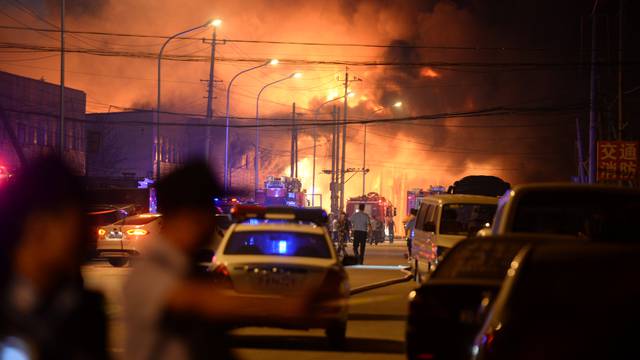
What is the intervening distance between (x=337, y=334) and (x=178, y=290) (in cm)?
929

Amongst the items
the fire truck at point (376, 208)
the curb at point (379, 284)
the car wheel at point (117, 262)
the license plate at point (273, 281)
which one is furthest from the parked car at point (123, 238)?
the fire truck at point (376, 208)

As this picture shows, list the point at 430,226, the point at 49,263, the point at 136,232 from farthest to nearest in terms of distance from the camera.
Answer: the point at 136,232 < the point at 430,226 < the point at 49,263

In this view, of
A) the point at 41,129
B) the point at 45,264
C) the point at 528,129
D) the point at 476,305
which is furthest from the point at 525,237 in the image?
the point at 528,129

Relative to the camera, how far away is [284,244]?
45.2 feet

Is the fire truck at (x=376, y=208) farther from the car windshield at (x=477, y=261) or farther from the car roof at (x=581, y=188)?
the car windshield at (x=477, y=261)

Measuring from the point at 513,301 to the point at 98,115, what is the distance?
77344 mm

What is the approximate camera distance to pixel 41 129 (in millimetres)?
69000

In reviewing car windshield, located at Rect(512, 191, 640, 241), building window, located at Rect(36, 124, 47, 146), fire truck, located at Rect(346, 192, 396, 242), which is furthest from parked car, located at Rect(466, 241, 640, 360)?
building window, located at Rect(36, 124, 47, 146)

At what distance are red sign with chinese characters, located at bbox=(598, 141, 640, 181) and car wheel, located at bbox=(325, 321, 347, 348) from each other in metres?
20.1

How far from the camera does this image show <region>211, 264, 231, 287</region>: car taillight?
41.8 feet

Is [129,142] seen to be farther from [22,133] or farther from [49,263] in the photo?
[49,263]

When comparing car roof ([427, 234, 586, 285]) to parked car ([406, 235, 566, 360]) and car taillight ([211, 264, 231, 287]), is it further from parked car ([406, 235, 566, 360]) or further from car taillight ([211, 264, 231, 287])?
car taillight ([211, 264, 231, 287])

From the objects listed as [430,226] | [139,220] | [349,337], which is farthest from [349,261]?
[139,220]

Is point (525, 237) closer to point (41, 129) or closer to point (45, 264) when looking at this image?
point (45, 264)
